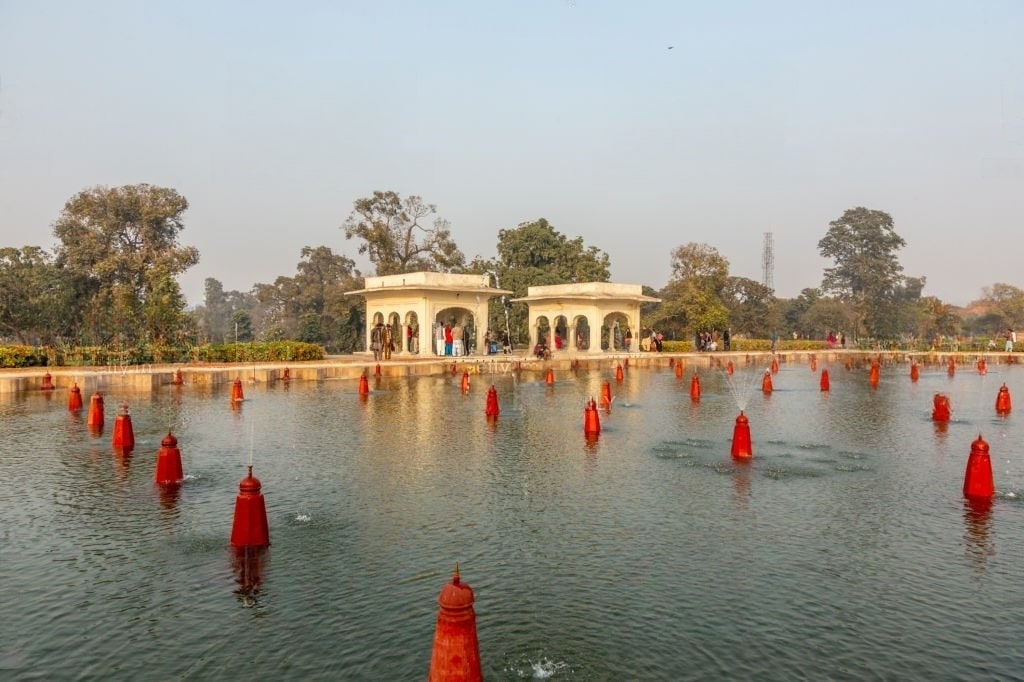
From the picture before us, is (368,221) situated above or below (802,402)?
above

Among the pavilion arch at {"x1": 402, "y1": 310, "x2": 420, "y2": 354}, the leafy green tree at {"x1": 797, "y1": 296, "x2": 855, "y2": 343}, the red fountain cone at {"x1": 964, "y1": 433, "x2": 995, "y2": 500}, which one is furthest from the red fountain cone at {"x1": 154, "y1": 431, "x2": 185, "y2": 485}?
the leafy green tree at {"x1": 797, "y1": 296, "x2": 855, "y2": 343}

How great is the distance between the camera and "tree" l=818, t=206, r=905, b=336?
96938 millimetres

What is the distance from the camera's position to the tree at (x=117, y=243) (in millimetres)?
46250

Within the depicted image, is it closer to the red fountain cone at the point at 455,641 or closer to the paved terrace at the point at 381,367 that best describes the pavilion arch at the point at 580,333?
the paved terrace at the point at 381,367

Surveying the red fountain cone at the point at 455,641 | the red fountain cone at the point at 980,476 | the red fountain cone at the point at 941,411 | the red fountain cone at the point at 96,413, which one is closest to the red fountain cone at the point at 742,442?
the red fountain cone at the point at 980,476

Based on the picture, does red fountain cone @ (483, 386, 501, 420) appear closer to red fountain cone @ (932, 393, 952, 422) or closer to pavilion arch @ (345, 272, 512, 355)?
red fountain cone @ (932, 393, 952, 422)

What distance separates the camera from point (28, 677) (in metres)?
5.32

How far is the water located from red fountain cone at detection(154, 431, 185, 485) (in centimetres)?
37

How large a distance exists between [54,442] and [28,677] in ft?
35.1

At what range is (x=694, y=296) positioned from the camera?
57.2 m

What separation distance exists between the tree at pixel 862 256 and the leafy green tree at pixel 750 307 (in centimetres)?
2505

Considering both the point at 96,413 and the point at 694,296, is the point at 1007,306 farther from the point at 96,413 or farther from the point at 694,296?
the point at 96,413

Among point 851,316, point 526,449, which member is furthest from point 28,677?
point 851,316

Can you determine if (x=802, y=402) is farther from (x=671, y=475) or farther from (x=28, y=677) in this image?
(x=28, y=677)
